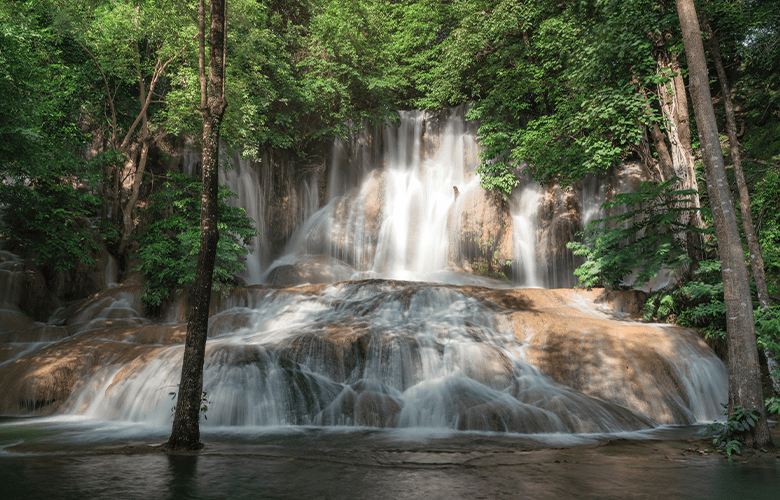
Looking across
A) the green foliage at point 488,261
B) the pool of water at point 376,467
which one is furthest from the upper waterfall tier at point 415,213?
the pool of water at point 376,467

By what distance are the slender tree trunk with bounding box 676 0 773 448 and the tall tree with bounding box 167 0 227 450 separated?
6.86 meters

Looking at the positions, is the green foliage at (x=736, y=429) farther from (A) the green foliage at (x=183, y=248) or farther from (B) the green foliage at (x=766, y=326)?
(A) the green foliage at (x=183, y=248)

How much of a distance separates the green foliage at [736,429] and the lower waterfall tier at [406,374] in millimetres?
2085

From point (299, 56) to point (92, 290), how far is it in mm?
17321

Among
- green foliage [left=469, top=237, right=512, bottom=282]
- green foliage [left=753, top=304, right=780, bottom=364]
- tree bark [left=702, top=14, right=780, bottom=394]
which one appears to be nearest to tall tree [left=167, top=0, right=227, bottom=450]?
green foliage [left=753, top=304, right=780, bottom=364]

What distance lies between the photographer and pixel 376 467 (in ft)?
17.2

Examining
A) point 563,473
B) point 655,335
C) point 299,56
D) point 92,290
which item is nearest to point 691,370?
point 655,335

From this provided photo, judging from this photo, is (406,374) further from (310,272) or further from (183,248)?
(310,272)

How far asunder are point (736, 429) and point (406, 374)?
224 inches

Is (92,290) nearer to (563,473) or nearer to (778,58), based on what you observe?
(563,473)

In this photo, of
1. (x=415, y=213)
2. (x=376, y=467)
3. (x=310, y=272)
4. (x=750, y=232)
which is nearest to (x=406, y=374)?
(x=376, y=467)

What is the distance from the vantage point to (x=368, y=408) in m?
8.48

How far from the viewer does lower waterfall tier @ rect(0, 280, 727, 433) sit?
835 centimetres

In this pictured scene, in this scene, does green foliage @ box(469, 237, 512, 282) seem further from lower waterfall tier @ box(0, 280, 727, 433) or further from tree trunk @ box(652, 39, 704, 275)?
tree trunk @ box(652, 39, 704, 275)
